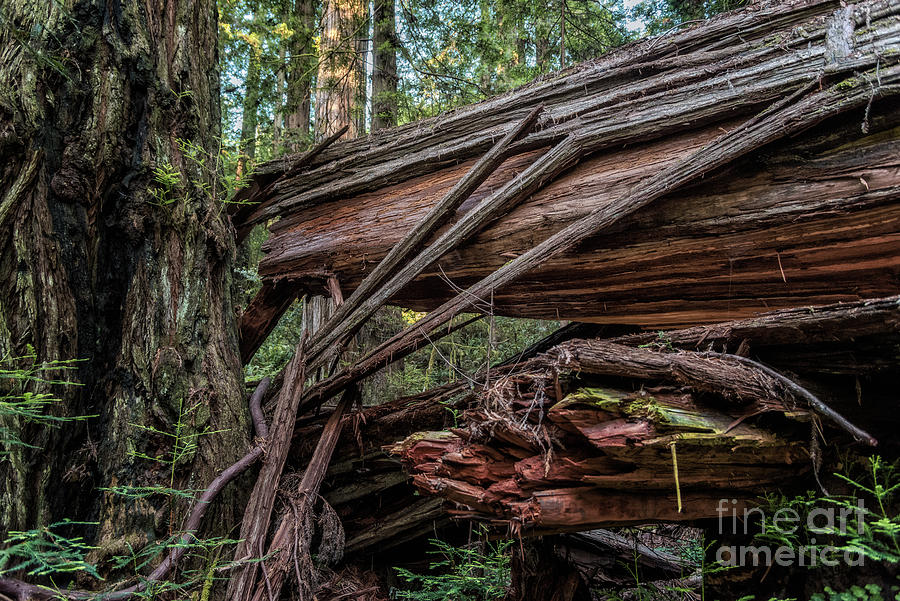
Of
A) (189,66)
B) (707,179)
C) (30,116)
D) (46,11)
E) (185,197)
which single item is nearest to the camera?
(707,179)

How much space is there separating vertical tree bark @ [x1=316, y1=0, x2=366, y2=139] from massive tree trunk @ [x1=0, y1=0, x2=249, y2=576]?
8.67 feet

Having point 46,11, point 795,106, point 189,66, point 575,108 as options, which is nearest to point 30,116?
point 46,11

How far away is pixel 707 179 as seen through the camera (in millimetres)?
2816

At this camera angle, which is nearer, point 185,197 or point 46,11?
point 46,11

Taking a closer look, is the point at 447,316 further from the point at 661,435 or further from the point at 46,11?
the point at 46,11

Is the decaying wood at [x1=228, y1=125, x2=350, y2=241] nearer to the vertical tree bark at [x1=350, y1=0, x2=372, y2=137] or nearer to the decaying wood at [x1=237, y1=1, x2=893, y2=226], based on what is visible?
the decaying wood at [x1=237, y1=1, x2=893, y2=226]

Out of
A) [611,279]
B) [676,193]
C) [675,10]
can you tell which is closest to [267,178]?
[611,279]

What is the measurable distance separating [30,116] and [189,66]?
1.27 m

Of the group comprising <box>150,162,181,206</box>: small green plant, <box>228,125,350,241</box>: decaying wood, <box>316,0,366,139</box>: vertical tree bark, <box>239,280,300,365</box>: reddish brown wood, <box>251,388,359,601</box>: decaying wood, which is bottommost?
<box>251,388,359,601</box>: decaying wood

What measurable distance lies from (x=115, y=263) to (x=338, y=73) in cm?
425

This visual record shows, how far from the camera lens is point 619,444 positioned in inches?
82.2

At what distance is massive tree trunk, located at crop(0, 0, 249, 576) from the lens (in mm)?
2908

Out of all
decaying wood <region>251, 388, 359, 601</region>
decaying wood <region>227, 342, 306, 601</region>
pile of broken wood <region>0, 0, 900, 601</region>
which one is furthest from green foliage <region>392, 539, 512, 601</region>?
decaying wood <region>227, 342, 306, 601</region>

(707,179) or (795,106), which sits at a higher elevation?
(795,106)
